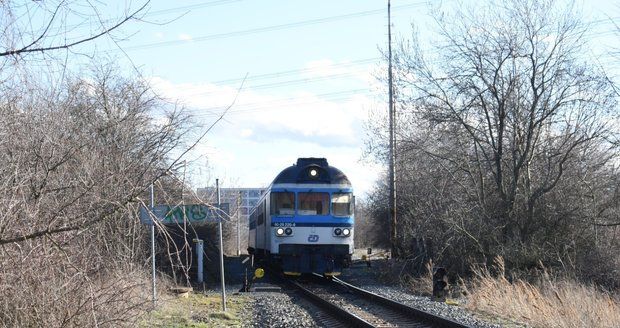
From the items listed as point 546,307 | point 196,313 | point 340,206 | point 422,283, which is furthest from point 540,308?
point 340,206

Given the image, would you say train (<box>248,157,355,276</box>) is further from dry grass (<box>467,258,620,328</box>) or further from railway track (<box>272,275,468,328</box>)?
dry grass (<box>467,258,620,328</box>)

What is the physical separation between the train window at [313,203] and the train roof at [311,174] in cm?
39

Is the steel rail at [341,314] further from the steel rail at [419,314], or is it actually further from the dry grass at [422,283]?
the dry grass at [422,283]

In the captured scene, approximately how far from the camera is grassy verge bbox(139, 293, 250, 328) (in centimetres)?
1227

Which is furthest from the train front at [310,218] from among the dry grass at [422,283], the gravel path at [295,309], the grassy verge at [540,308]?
the grassy verge at [540,308]

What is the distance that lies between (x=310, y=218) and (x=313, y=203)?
46 cm

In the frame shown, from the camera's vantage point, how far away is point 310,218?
73.8ft

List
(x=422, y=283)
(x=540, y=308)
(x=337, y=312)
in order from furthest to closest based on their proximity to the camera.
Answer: (x=422, y=283), (x=337, y=312), (x=540, y=308)

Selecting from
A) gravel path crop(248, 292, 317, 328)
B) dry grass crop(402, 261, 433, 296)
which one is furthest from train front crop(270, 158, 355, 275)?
gravel path crop(248, 292, 317, 328)

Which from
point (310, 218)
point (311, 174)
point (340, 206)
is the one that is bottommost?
point (310, 218)

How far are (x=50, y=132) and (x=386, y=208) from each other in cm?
3390

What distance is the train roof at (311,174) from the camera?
22.6m

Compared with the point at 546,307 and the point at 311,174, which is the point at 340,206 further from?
the point at 546,307

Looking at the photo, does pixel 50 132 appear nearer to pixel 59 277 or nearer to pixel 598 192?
pixel 59 277
